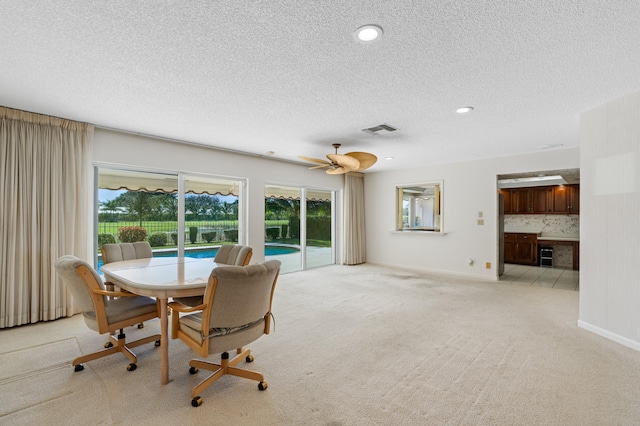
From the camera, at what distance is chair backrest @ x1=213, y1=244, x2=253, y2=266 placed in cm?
338

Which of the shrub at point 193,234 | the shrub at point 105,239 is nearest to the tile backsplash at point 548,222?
the shrub at point 193,234

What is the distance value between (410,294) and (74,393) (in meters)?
4.11

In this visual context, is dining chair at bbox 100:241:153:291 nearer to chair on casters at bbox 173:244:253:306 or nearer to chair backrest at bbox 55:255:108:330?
chair on casters at bbox 173:244:253:306

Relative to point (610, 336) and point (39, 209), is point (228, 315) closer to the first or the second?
point (39, 209)

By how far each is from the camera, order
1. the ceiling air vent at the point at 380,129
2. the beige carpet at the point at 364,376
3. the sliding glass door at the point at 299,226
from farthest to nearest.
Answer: the sliding glass door at the point at 299,226 < the ceiling air vent at the point at 380,129 < the beige carpet at the point at 364,376

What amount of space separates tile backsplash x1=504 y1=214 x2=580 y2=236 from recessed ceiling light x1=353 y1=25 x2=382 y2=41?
7911mm

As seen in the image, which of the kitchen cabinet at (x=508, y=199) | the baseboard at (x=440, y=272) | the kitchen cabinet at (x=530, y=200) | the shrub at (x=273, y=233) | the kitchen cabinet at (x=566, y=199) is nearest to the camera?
the baseboard at (x=440, y=272)

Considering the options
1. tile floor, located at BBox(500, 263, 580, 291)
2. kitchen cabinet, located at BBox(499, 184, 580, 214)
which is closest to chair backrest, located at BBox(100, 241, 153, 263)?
tile floor, located at BBox(500, 263, 580, 291)

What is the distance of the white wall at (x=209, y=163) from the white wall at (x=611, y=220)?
475 cm

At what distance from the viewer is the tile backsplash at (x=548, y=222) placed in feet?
24.1

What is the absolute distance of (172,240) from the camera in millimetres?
4852

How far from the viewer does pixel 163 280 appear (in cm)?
240

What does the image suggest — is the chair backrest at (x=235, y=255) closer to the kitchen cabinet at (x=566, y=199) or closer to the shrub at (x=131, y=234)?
the shrub at (x=131, y=234)

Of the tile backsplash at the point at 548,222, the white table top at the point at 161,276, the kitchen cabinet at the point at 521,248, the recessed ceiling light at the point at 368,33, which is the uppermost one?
the recessed ceiling light at the point at 368,33
